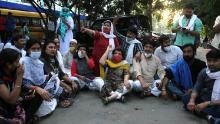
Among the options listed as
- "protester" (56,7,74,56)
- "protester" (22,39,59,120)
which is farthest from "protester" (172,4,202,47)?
"protester" (56,7,74,56)

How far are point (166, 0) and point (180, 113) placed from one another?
2471cm

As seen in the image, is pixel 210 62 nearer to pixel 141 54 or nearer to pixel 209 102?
pixel 209 102

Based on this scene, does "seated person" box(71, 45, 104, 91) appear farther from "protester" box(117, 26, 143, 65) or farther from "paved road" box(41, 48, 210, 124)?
"protester" box(117, 26, 143, 65)

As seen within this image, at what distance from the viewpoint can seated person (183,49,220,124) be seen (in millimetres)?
4703

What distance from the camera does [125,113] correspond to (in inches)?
209

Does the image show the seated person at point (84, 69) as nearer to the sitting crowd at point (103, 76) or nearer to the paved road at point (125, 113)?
the sitting crowd at point (103, 76)

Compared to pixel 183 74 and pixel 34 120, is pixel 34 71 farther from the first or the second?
pixel 183 74

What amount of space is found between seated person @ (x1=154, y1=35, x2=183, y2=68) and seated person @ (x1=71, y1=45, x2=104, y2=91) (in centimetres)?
148

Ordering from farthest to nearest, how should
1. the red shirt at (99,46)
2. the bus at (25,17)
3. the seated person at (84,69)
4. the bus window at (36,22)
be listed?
the bus window at (36,22) < the bus at (25,17) < the red shirt at (99,46) < the seated person at (84,69)

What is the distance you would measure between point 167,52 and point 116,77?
4.24ft

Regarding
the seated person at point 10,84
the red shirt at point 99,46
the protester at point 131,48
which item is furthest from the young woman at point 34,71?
the protester at point 131,48

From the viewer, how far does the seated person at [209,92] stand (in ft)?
15.4

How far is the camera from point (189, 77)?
227 inches

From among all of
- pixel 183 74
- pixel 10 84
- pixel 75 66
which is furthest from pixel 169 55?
pixel 10 84
